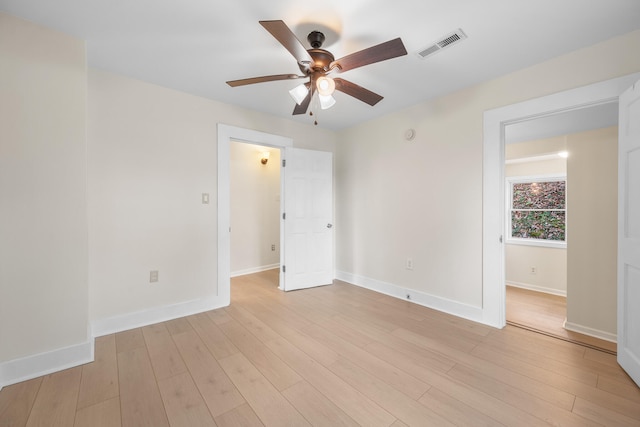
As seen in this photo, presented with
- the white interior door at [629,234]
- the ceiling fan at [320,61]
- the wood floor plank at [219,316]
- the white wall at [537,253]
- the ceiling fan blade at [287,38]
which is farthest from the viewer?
the white wall at [537,253]

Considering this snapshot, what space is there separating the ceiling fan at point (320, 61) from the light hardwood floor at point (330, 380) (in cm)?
188

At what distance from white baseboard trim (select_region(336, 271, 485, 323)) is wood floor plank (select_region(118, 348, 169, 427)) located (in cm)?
271

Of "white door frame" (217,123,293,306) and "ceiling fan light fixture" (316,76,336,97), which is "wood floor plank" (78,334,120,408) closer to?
"white door frame" (217,123,293,306)

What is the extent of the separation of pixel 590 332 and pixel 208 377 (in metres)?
3.54

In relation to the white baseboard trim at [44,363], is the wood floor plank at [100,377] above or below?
below

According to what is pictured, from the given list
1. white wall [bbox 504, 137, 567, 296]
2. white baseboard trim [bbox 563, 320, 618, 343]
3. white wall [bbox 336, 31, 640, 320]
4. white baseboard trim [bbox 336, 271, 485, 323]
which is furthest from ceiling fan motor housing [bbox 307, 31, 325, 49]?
white wall [bbox 504, 137, 567, 296]

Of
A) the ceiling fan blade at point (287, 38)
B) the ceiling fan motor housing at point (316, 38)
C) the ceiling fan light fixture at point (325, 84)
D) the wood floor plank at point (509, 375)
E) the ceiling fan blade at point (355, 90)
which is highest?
the ceiling fan motor housing at point (316, 38)

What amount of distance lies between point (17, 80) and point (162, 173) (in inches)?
44.8

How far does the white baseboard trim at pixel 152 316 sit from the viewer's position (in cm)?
237

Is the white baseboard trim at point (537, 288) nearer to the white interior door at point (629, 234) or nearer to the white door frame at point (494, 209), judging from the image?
the white door frame at point (494, 209)

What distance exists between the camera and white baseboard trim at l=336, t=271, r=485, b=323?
2709mm

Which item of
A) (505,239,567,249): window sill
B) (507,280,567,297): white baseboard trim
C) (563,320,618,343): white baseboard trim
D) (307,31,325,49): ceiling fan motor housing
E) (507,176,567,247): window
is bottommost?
(507,280,567,297): white baseboard trim

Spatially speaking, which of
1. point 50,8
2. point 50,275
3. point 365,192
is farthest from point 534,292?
point 50,8

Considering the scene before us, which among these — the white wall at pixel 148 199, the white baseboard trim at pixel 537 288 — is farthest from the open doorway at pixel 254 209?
the white baseboard trim at pixel 537 288
